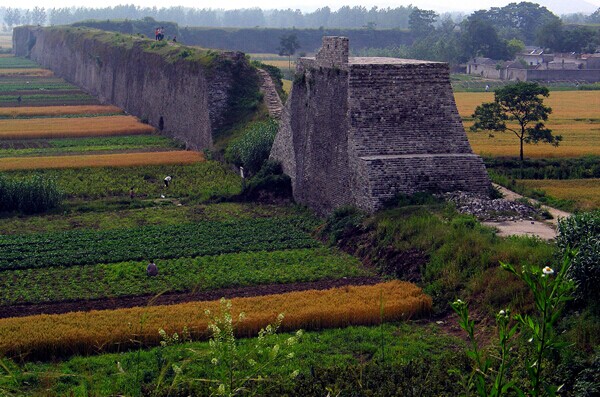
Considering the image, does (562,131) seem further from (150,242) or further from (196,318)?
(196,318)

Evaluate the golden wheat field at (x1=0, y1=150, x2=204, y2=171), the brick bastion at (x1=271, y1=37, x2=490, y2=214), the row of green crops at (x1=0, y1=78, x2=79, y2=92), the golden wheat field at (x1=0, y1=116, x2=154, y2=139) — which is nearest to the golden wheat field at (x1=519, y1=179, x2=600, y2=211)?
the brick bastion at (x1=271, y1=37, x2=490, y2=214)

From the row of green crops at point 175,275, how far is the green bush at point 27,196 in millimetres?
6177

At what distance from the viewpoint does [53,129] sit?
133 ft

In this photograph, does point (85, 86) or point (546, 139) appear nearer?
point (546, 139)

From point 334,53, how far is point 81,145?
16.2 metres

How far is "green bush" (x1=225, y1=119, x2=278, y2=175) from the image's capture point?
29094 mm

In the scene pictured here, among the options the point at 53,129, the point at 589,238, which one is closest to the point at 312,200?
the point at 589,238

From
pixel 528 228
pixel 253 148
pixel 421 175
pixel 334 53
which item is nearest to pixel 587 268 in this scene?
pixel 528 228

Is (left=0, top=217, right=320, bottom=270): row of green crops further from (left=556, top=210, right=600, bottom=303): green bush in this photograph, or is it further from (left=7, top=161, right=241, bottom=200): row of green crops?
(left=556, top=210, right=600, bottom=303): green bush

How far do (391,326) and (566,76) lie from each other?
59424 millimetres

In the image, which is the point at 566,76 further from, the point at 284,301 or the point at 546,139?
the point at 284,301

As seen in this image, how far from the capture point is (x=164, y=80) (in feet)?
142

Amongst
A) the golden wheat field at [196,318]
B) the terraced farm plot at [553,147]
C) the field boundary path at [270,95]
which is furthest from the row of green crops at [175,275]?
the field boundary path at [270,95]

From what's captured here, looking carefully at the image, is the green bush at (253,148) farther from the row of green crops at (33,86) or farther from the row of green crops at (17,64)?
the row of green crops at (17,64)
